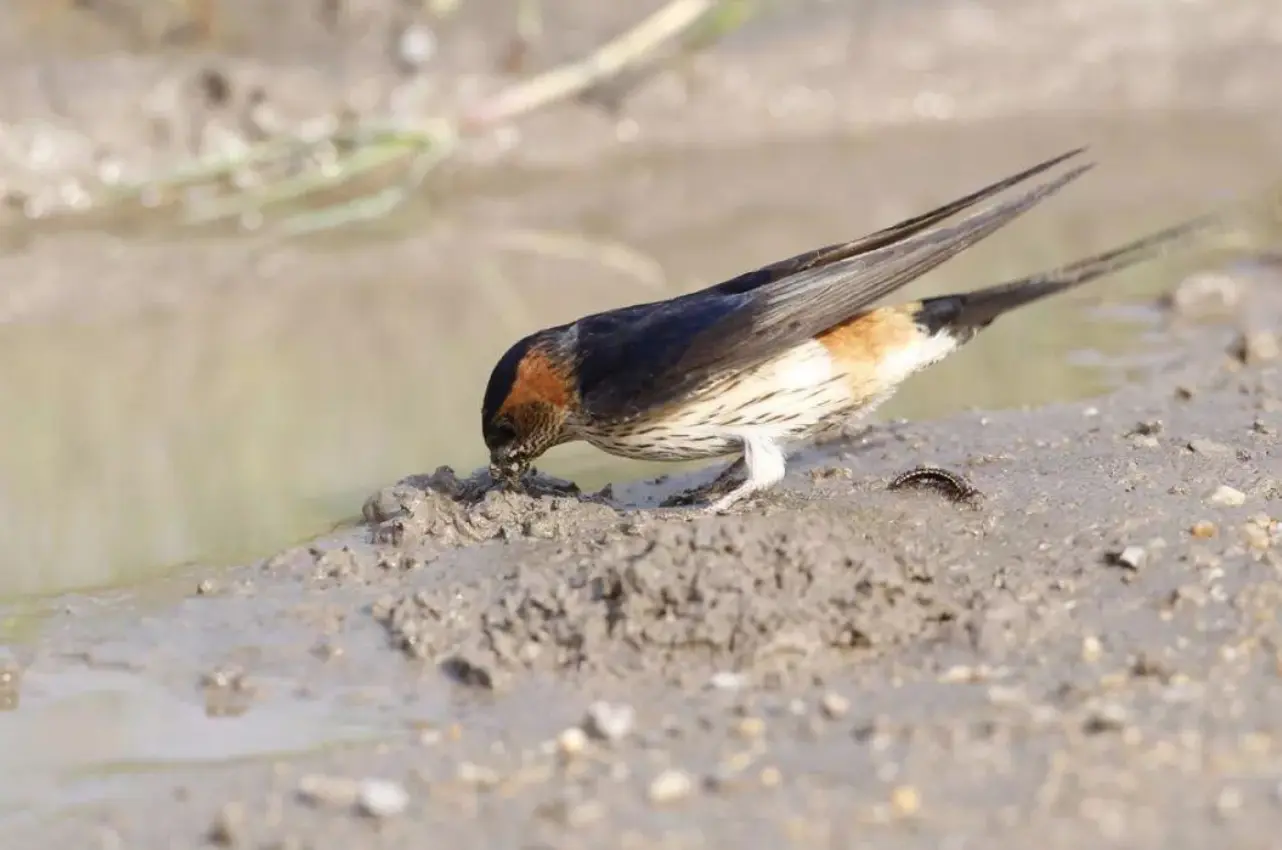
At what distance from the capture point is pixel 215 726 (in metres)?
4.09

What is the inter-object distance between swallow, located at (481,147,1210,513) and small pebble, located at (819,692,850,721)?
5.31 feet

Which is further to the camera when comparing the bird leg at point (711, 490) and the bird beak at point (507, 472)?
the bird leg at point (711, 490)

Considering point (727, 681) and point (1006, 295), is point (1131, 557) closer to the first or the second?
point (727, 681)

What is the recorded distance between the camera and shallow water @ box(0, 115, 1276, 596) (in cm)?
604

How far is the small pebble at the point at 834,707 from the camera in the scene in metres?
3.65

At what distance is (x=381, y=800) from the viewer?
338 centimetres

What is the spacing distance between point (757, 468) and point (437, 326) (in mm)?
3188

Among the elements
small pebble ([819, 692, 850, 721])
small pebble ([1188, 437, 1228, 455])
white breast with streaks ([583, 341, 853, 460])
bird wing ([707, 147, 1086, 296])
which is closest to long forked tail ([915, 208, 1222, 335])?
bird wing ([707, 147, 1086, 296])

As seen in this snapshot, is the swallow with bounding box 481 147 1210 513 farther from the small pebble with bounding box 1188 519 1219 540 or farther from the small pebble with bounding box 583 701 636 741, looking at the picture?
the small pebble with bounding box 583 701 636 741

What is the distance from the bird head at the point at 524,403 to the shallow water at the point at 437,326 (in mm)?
704

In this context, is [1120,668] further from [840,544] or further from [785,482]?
[785,482]

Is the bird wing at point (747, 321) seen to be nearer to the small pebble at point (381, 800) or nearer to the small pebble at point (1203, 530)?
the small pebble at point (1203, 530)

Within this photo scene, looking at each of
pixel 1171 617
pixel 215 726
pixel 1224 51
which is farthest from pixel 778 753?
pixel 1224 51

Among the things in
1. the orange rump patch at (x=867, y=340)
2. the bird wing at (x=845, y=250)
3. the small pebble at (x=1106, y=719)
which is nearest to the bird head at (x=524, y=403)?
the bird wing at (x=845, y=250)
